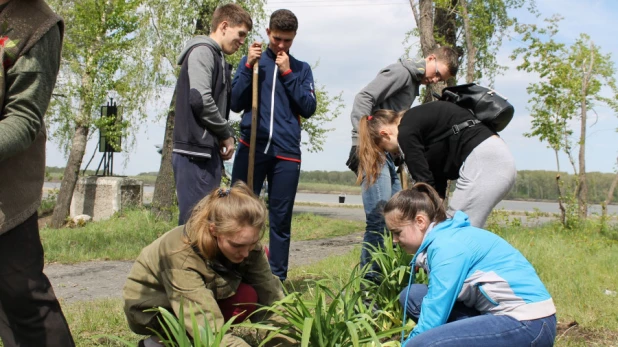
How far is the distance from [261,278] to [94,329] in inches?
49.2

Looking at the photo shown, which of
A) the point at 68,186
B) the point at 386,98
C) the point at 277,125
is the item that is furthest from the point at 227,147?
the point at 68,186

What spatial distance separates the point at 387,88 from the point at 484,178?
1.26m

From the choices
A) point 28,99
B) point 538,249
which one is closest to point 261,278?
point 28,99

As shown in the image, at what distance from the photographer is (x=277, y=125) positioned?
4.62 metres

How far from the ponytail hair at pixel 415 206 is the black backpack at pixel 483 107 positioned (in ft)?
2.86

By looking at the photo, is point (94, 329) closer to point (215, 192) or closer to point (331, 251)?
point (215, 192)

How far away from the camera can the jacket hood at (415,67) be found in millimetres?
4688

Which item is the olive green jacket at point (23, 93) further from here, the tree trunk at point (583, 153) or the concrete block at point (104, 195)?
the tree trunk at point (583, 153)

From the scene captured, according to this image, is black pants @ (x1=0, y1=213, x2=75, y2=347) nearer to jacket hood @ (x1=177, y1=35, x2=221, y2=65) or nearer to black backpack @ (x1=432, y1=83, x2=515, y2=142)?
jacket hood @ (x1=177, y1=35, x2=221, y2=65)

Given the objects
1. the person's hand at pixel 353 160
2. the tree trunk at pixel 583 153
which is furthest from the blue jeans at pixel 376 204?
the tree trunk at pixel 583 153

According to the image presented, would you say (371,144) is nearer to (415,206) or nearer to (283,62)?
(283,62)

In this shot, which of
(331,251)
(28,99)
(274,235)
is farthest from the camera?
(331,251)

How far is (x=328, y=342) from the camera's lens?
111 inches

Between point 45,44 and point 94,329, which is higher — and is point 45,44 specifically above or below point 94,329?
above
